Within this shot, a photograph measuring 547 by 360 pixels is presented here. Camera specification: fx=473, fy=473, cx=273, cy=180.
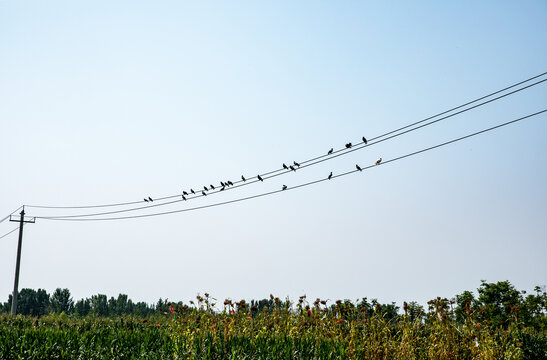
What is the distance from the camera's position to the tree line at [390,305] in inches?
564

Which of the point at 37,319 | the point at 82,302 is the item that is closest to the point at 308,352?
the point at 37,319

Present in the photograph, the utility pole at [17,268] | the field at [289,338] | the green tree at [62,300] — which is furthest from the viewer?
the green tree at [62,300]

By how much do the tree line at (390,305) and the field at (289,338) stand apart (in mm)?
91

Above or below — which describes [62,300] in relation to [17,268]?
above

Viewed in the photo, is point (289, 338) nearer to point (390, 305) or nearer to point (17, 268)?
point (390, 305)

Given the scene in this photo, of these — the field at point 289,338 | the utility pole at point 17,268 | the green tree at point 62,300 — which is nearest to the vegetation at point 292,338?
the field at point 289,338

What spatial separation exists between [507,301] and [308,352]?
2431 centimetres

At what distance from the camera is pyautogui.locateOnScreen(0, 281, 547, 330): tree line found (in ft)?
47.0

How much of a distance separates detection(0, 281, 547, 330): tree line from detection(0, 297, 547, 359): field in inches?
3.6

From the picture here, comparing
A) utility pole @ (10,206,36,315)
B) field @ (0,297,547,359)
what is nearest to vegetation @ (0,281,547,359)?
field @ (0,297,547,359)

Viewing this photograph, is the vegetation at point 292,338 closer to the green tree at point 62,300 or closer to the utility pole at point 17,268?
the utility pole at point 17,268

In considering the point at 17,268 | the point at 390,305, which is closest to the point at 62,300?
the point at 17,268

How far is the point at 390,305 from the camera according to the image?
21.1 metres

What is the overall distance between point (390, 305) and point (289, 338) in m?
11.7
